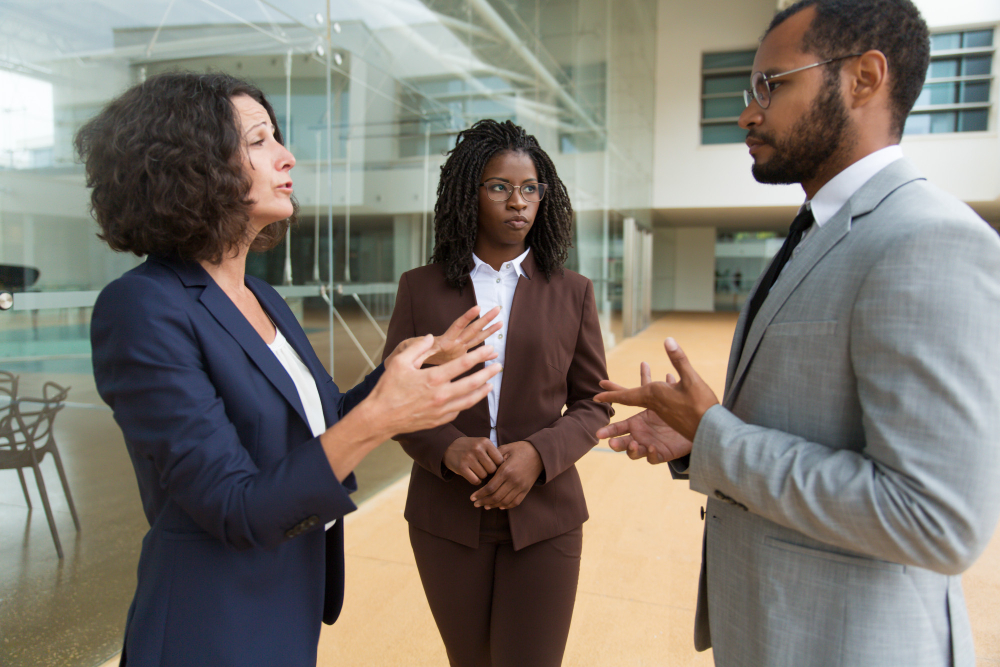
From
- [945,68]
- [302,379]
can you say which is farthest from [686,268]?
[302,379]

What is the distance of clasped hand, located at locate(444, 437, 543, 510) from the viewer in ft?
4.94

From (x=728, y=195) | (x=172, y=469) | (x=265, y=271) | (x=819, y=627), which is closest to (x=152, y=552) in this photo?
(x=172, y=469)

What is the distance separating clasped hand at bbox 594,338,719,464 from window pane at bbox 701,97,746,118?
661 inches

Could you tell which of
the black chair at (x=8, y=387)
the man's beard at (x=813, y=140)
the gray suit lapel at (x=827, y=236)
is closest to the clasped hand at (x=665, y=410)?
the gray suit lapel at (x=827, y=236)

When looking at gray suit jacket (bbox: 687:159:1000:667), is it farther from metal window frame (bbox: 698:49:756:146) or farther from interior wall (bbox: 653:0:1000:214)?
metal window frame (bbox: 698:49:756:146)

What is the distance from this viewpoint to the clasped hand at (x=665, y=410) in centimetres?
105

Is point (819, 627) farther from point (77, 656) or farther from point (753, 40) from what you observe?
point (753, 40)

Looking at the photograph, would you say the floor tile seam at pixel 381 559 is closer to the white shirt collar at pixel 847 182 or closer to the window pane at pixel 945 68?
the white shirt collar at pixel 847 182

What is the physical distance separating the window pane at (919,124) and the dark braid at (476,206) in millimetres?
16734

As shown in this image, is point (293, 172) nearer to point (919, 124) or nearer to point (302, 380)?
point (302, 380)

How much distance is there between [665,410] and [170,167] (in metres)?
0.94

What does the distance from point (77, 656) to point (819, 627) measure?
2446 mm

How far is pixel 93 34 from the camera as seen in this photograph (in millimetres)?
2268

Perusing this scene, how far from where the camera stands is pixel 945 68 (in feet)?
47.9
